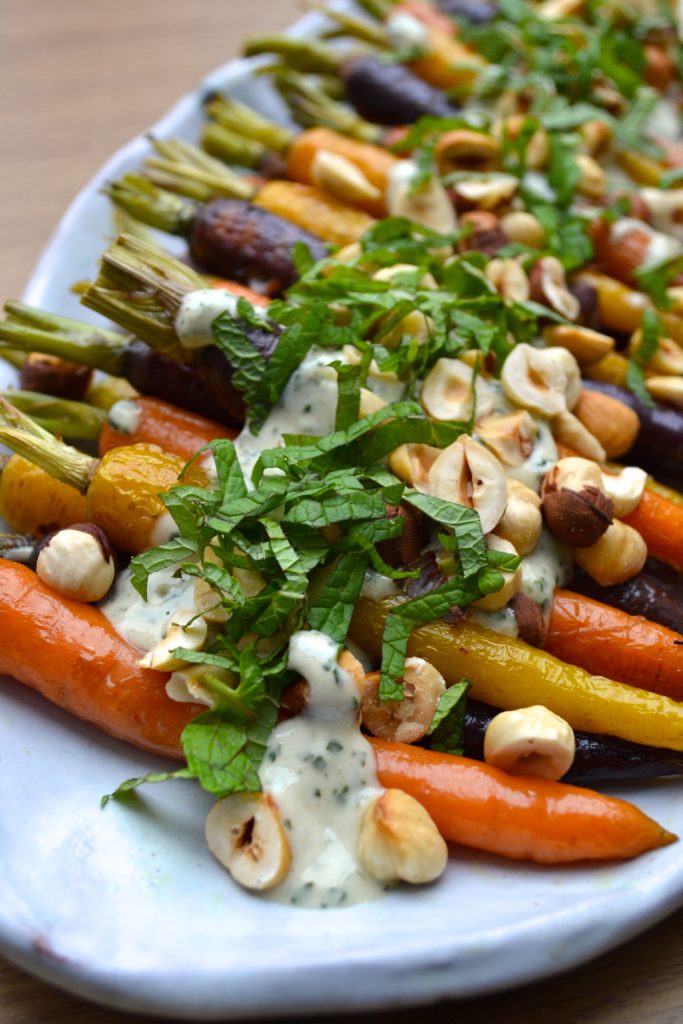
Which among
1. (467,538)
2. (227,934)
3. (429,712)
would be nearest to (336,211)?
(467,538)

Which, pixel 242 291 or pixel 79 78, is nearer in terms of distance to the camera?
pixel 242 291

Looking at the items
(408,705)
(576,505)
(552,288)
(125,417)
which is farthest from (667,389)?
(125,417)

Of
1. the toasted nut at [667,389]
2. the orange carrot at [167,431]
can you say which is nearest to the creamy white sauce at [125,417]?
the orange carrot at [167,431]

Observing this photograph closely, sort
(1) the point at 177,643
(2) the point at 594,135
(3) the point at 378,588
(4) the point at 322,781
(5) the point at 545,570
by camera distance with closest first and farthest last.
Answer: (4) the point at 322,781 → (1) the point at 177,643 → (3) the point at 378,588 → (5) the point at 545,570 → (2) the point at 594,135

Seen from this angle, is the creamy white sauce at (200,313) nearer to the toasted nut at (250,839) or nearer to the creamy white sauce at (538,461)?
the creamy white sauce at (538,461)

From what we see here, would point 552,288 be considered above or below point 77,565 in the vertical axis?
above

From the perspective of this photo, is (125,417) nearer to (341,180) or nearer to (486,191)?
(341,180)

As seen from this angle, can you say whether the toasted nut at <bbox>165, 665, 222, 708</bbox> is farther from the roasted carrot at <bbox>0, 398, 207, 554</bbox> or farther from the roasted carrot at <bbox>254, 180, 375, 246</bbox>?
the roasted carrot at <bbox>254, 180, 375, 246</bbox>
